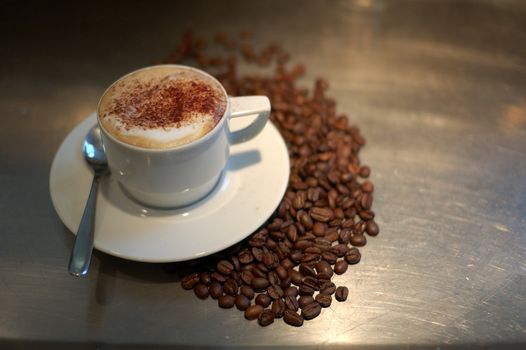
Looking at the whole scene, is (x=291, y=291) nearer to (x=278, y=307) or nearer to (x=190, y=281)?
(x=278, y=307)

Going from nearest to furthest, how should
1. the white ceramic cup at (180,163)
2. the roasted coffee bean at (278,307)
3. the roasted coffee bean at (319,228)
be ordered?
1. the white ceramic cup at (180,163)
2. the roasted coffee bean at (278,307)
3. the roasted coffee bean at (319,228)

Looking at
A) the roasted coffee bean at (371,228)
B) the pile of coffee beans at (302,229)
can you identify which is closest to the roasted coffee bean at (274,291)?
the pile of coffee beans at (302,229)

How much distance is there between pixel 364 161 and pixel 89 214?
2.00ft

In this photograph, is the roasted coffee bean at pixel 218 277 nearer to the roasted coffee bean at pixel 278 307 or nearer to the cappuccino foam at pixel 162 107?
the roasted coffee bean at pixel 278 307

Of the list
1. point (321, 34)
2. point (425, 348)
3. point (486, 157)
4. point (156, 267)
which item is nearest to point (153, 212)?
point (156, 267)

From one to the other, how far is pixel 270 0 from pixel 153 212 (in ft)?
3.26

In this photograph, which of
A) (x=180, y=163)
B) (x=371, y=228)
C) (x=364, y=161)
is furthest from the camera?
(x=364, y=161)

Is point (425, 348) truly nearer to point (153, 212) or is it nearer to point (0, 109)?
point (153, 212)

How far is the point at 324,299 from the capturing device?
816 millimetres

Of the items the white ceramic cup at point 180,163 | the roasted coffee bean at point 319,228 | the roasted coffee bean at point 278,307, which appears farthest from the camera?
the roasted coffee bean at point 319,228

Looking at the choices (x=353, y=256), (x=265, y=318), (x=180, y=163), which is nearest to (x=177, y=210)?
(x=180, y=163)

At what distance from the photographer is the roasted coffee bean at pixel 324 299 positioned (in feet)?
2.67

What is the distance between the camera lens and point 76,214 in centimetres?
78

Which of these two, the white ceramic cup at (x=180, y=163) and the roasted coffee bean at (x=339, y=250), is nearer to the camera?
the white ceramic cup at (x=180, y=163)
